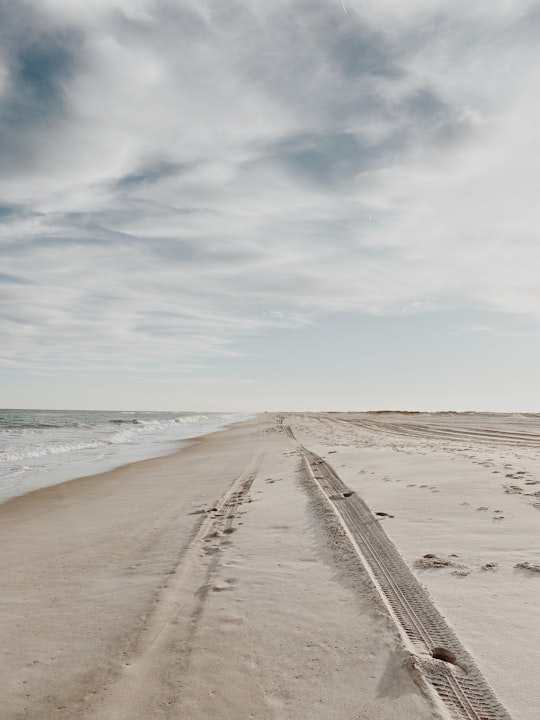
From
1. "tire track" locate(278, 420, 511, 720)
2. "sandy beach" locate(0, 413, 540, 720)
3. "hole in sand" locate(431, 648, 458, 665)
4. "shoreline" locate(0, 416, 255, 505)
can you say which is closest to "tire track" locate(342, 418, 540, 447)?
"sandy beach" locate(0, 413, 540, 720)

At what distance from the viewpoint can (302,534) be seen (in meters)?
6.33

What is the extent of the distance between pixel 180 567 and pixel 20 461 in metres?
15.5

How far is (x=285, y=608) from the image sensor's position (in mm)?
4176

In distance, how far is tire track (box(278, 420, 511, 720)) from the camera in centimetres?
283

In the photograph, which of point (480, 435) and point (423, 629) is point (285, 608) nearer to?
point (423, 629)

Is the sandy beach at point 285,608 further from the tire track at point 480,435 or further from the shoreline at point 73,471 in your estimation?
the tire track at point 480,435

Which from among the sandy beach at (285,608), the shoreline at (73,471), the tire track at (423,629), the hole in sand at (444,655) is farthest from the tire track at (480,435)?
the hole in sand at (444,655)

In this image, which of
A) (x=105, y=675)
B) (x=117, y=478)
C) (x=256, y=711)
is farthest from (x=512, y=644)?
(x=117, y=478)

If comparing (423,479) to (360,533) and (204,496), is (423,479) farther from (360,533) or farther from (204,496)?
(204,496)

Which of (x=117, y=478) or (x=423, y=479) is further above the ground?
(x=423, y=479)

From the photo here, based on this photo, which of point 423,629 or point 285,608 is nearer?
point 423,629

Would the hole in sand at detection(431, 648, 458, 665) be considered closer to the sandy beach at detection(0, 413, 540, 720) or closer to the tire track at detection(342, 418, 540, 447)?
the sandy beach at detection(0, 413, 540, 720)

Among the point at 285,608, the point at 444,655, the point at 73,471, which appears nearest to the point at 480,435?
the point at 73,471

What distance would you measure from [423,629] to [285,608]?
114 centimetres
